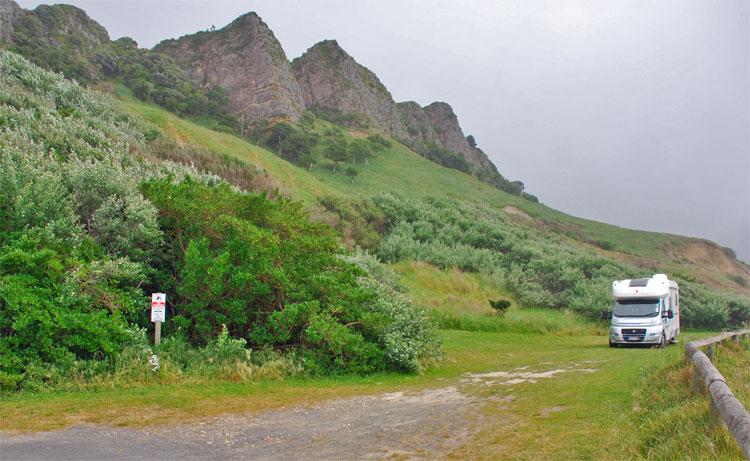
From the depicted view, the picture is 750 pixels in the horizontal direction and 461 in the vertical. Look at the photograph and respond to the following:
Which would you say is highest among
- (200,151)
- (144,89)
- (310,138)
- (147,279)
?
(144,89)

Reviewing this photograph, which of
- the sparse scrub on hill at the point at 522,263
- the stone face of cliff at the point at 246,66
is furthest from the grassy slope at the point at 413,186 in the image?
the stone face of cliff at the point at 246,66

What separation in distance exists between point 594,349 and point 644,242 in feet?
205

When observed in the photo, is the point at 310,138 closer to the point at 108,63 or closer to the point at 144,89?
the point at 144,89

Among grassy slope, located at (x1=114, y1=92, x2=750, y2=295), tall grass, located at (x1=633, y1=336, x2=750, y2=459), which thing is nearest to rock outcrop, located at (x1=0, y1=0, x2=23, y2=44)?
grassy slope, located at (x1=114, y1=92, x2=750, y2=295)

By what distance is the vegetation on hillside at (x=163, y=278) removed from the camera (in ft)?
39.7

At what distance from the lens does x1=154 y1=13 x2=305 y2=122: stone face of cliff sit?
94.9 metres

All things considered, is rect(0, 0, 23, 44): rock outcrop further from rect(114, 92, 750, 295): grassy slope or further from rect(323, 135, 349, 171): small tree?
rect(323, 135, 349, 171): small tree

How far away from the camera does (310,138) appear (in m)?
80.6

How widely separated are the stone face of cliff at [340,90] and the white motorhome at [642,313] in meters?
92.8

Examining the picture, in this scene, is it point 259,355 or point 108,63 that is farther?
point 108,63

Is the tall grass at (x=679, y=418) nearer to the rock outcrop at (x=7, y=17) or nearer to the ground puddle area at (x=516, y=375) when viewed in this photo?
the ground puddle area at (x=516, y=375)

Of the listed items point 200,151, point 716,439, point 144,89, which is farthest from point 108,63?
point 716,439

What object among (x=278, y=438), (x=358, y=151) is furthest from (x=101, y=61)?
(x=278, y=438)

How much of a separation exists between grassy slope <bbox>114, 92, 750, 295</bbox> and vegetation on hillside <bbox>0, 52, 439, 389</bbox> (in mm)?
24159
